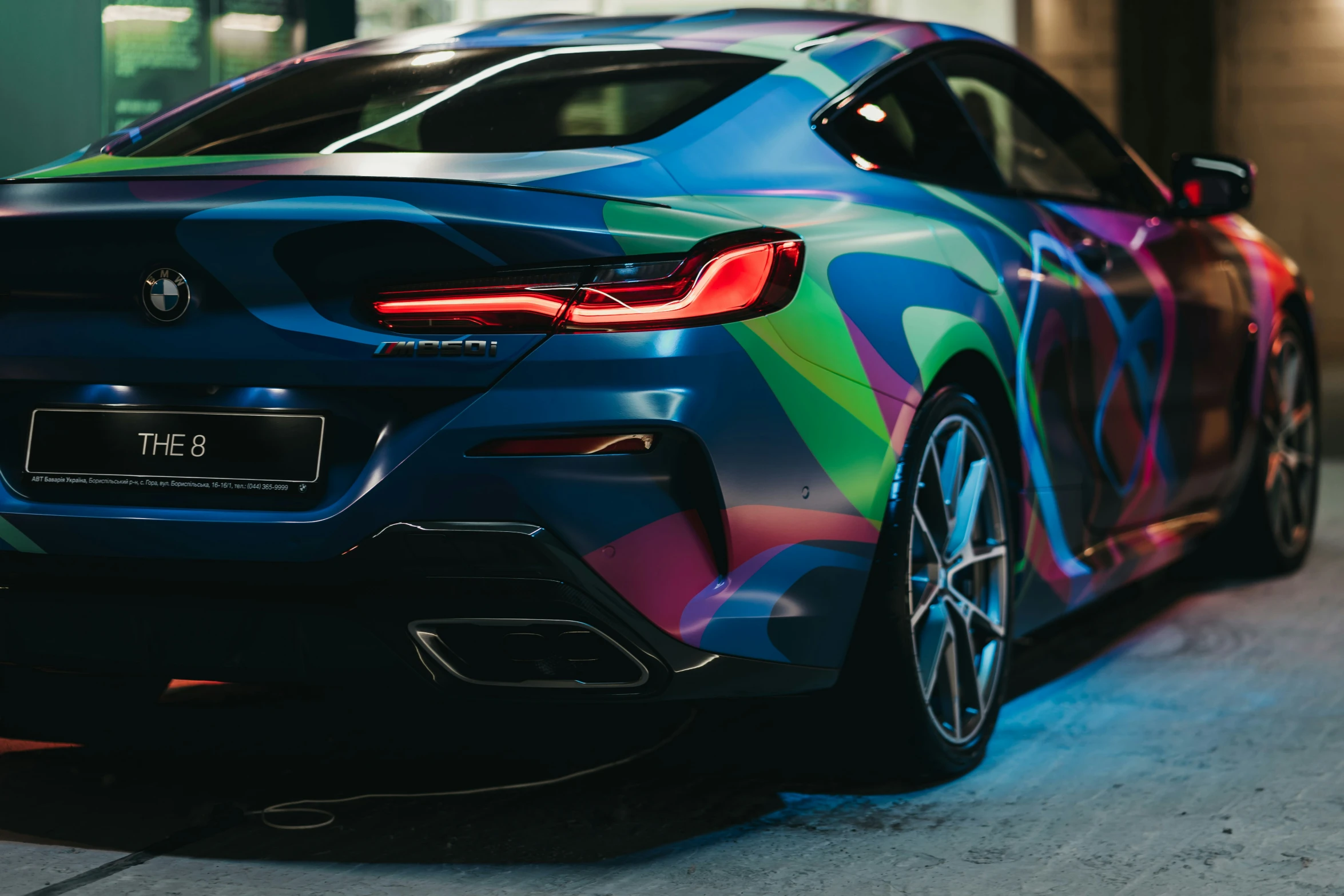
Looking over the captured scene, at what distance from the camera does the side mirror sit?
5039 mm

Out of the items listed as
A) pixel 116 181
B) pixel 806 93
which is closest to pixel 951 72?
pixel 806 93

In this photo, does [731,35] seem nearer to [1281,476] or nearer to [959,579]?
[959,579]

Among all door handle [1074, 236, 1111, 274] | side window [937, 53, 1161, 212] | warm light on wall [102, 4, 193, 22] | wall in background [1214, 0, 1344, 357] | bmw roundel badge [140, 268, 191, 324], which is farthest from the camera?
wall in background [1214, 0, 1344, 357]

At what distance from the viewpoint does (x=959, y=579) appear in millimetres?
3672

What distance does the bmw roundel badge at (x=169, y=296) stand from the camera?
284 centimetres

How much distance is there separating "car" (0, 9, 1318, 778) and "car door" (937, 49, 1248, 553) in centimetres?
62

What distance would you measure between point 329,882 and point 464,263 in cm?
101

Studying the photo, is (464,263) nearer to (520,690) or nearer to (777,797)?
(520,690)

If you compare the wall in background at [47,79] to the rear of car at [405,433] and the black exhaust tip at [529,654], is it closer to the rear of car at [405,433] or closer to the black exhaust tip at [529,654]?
the rear of car at [405,433]

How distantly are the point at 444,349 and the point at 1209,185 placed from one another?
119 inches

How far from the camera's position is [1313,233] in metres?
18.0

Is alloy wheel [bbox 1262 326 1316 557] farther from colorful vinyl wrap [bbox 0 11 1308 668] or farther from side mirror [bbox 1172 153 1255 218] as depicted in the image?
colorful vinyl wrap [bbox 0 11 1308 668]

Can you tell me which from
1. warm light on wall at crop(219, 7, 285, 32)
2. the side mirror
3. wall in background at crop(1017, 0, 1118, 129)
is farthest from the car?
wall in background at crop(1017, 0, 1118, 129)

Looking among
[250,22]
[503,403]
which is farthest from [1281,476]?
[250,22]
